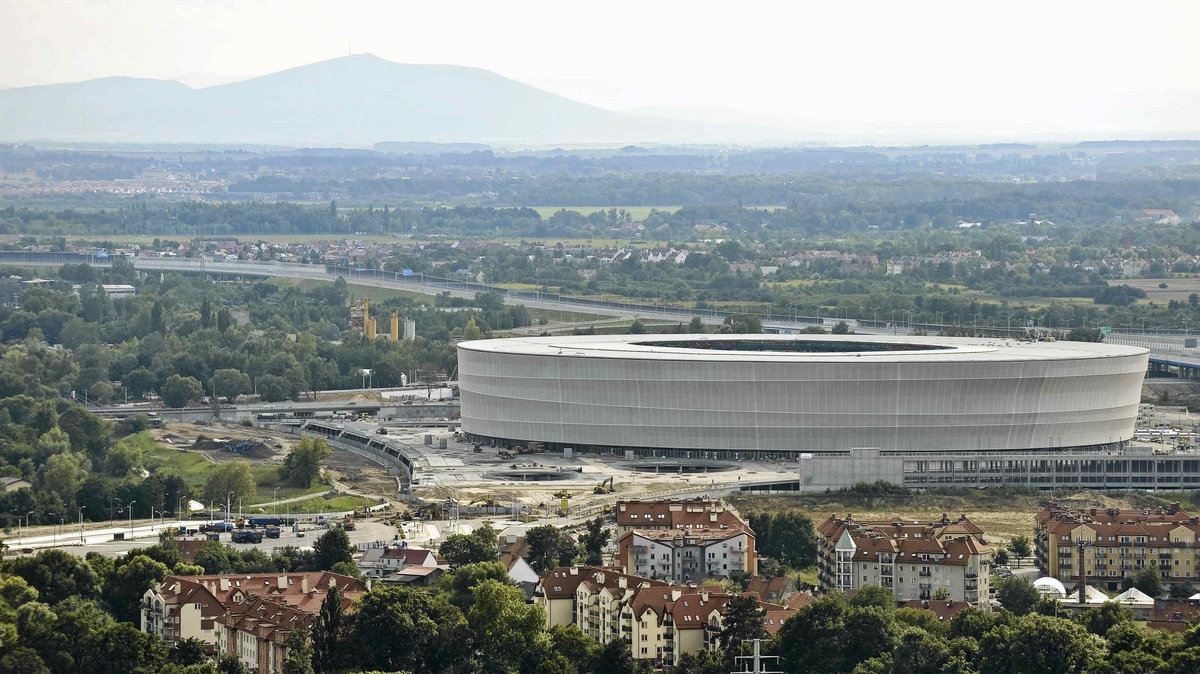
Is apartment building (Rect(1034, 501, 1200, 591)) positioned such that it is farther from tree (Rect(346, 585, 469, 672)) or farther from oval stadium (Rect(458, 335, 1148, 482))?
oval stadium (Rect(458, 335, 1148, 482))

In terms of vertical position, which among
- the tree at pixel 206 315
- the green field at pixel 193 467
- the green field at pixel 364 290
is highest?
the green field at pixel 193 467

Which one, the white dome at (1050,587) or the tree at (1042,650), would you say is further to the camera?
the white dome at (1050,587)

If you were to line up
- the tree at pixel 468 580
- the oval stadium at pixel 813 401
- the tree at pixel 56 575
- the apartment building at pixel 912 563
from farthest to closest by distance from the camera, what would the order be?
1. the oval stadium at pixel 813 401
2. the apartment building at pixel 912 563
3. the tree at pixel 56 575
4. the tree at pixel 468 580

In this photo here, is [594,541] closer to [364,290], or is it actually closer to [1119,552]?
[1119,552]

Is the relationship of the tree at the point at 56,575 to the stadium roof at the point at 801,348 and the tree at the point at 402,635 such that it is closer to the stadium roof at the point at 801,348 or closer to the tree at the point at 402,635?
the tree at the point at 402,635

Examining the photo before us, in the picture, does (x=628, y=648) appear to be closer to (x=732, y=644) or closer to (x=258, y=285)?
(x=732, y=644)

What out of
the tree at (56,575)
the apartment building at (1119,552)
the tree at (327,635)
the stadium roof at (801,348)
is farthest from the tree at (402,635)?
the stadium roof at (801,348)

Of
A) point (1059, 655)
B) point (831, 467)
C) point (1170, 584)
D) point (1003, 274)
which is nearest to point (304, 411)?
point (831, 467)

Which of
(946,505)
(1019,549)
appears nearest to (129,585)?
(1019,549)
